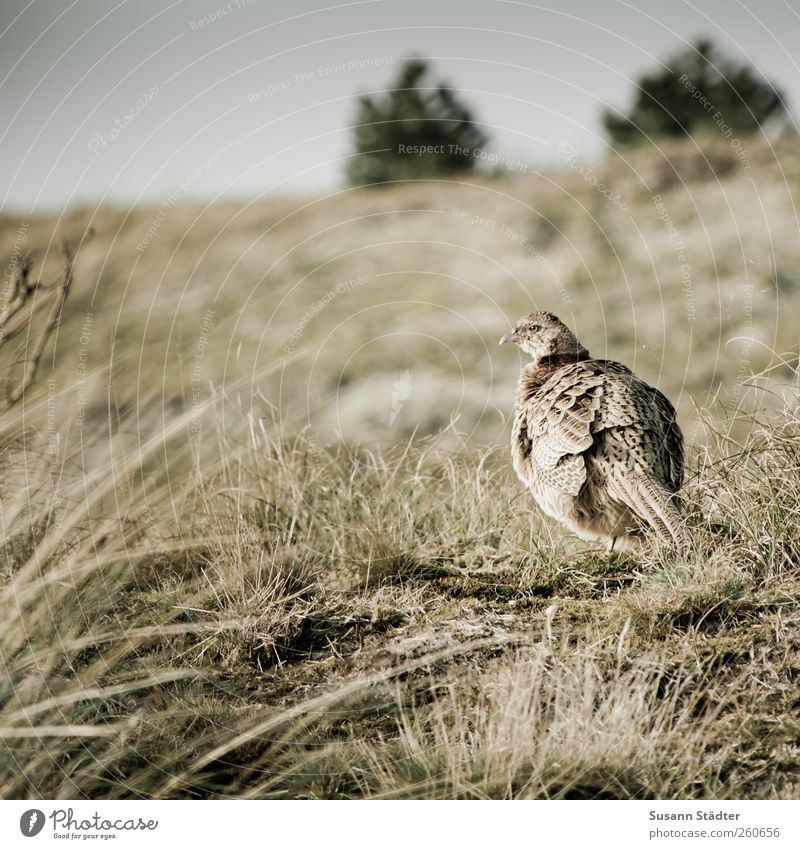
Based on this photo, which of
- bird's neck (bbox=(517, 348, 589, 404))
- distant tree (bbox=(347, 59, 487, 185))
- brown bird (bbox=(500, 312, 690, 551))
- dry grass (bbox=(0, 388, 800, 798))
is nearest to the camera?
dry grass (bbox=(0, 388, 800, 798))

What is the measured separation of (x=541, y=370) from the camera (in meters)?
3.96

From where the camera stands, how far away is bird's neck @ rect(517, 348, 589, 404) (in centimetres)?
393

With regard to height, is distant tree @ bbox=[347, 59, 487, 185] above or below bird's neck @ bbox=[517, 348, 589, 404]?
above

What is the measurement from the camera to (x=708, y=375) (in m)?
8.38

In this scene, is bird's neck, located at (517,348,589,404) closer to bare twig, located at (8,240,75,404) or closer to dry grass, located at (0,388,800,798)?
dry grass, located at (0,388,800,798)

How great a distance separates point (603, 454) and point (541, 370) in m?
0.62

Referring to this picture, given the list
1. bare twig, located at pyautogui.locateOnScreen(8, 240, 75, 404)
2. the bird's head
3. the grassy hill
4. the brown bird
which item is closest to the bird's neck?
the bird's head

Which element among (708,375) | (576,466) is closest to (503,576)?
(576,466)

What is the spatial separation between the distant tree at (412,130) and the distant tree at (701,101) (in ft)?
4.81

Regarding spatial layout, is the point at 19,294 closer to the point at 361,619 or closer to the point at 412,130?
the point at 361,619

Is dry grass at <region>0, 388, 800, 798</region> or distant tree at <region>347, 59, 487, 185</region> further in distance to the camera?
distant tree at <region>347, 59, 487, 185</region>

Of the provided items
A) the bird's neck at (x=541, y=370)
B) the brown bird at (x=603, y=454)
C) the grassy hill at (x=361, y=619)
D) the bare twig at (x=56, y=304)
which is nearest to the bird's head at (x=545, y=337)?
the bird's neck at (x=541, y=370)

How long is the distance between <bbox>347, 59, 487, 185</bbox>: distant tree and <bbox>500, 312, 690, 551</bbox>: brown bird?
2.44 meters
